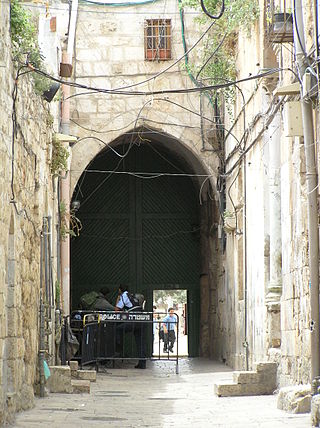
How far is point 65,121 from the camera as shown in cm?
1764

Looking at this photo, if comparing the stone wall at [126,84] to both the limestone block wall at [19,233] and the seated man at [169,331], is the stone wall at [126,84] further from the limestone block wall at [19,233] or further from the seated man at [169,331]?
the limestone block wall at [19,233]

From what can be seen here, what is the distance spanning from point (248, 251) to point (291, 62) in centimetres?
467

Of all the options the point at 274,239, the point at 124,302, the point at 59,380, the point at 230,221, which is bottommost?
the point at 59,380

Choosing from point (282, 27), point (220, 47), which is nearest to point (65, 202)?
point (220, 47)

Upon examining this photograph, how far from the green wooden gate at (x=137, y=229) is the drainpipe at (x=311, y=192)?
13071 mm

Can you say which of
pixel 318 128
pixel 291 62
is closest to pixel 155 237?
pixel 291 62

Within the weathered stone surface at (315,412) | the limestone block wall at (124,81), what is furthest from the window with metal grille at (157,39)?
the weathered stone surface at (315,412)

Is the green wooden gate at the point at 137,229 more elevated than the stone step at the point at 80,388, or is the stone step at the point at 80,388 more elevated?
the green wooden gate at the point at 137,229

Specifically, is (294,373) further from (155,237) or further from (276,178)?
(155,237)

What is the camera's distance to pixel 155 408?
10.1 meters

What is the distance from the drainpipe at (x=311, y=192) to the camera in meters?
8.88

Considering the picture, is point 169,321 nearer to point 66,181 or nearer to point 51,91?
point 66,181

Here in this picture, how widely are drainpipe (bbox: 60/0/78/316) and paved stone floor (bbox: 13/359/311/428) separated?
295 cm

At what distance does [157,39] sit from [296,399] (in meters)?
11.1
